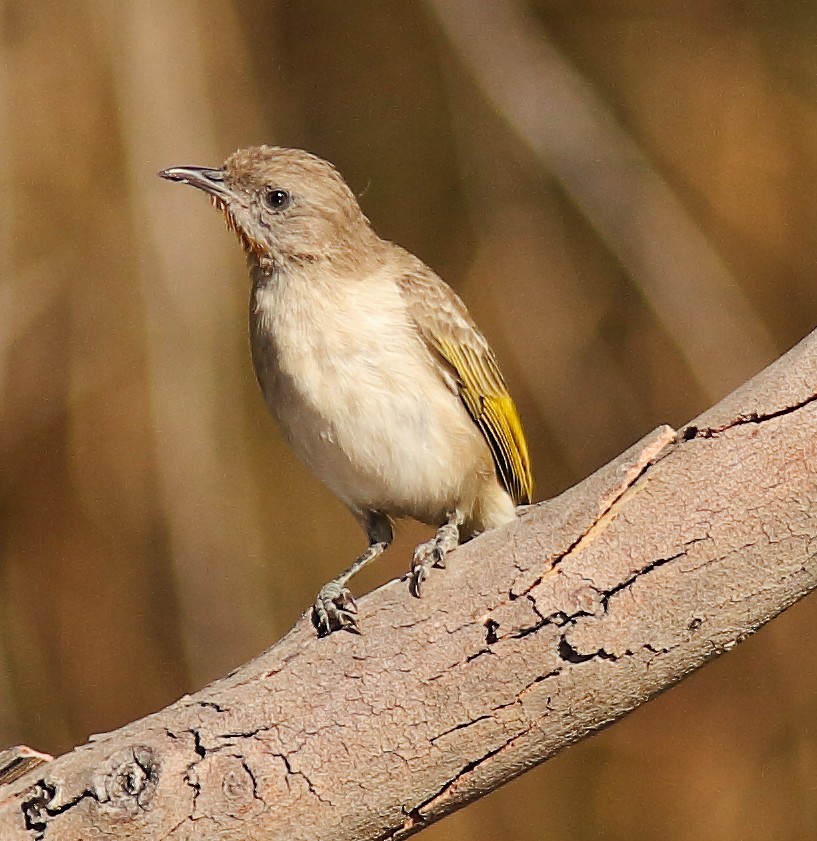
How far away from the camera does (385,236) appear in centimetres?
602

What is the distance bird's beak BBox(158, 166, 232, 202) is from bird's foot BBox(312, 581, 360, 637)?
1.40 meters

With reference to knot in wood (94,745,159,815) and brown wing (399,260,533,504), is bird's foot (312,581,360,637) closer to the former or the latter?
knot in wood (94,745,159,815)

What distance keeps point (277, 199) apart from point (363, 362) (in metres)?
0.67

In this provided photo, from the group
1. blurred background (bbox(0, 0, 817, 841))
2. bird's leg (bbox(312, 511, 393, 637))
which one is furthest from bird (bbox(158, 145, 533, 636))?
blurred background (bbox(0, 0, 817, 841))

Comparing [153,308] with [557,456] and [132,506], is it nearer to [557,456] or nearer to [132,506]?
[132,506]

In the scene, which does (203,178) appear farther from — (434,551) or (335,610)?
(335,610)

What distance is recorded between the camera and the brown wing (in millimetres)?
3871

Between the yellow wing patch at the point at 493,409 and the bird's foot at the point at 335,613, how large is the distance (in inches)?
34.3

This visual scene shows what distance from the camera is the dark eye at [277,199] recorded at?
13.0ft

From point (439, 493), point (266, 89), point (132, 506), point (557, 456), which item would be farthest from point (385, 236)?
point (439, 493)

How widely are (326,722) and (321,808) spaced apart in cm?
18

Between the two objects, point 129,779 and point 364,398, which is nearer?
point 129,779

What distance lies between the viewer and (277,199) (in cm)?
396

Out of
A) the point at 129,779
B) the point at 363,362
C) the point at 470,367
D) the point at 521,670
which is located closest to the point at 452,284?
the point at 470,367
